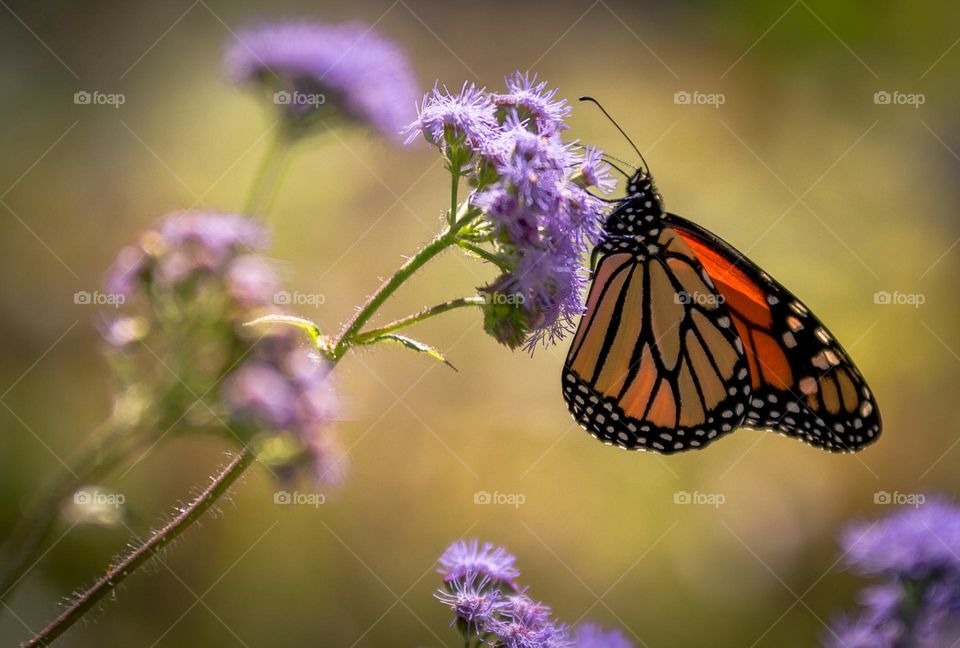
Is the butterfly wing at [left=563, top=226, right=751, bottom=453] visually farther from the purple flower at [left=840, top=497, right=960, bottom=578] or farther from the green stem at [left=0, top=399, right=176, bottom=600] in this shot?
the green stem at [left=0, top=399, right=176, bottom=600]

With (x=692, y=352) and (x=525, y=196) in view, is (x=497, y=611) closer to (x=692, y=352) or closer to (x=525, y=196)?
(x=525, y=196)

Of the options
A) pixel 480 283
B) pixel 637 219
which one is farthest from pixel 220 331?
pixel 480 283

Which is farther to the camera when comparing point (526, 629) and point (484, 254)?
point (484, 254)

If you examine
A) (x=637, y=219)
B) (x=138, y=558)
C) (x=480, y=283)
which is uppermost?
(x=480, y=283)

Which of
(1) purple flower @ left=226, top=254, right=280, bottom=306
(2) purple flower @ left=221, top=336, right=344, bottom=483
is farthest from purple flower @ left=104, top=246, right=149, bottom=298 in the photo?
(2) purple flower @ left=221, top=336, right=344, bottom=483

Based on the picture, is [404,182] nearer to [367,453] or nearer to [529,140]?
[367,453]

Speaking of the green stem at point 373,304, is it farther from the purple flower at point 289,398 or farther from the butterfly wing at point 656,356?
the butterfly wing at point 656,356
